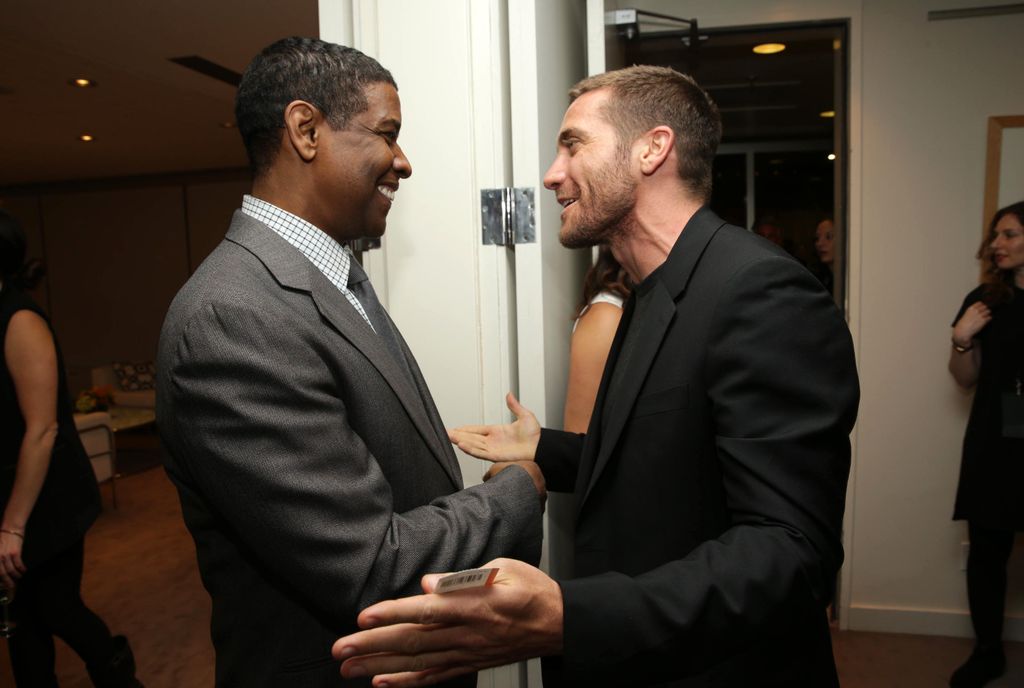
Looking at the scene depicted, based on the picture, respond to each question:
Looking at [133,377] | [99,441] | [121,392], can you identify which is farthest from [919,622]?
[133,377]

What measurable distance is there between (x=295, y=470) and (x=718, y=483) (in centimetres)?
55

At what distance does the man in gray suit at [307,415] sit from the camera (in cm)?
81

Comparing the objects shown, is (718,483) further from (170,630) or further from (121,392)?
(121,392)

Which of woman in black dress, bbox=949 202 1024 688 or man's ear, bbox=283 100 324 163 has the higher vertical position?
man's ear, bbox=283 100 324 163

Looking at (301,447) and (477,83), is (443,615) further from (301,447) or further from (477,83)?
(477,83)

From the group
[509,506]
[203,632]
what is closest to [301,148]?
[509,506]

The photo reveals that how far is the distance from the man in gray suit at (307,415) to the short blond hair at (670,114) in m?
0.38

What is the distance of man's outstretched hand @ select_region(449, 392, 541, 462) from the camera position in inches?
50.0

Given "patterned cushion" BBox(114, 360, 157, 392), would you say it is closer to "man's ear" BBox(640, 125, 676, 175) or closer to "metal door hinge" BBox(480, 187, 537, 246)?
"metal door hinge" BBox(480, 187, 537, 246)

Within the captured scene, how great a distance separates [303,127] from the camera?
1004mm

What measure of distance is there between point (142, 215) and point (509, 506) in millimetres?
9669

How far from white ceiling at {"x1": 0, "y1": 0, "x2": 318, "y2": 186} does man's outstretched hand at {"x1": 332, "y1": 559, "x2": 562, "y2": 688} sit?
3684mm

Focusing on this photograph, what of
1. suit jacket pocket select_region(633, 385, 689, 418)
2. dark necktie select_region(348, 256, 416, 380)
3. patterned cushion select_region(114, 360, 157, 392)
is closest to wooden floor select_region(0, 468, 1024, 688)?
suit jacket pocket select_region(633, 385, 689, 418)

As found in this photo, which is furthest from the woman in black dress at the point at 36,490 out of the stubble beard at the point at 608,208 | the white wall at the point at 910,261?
the white wall at the point at 910,261
